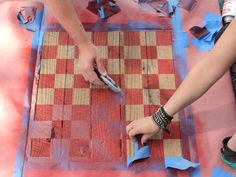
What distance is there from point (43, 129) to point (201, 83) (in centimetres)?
61

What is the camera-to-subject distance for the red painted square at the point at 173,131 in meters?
1.31

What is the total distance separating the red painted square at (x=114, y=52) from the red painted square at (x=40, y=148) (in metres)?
0.45

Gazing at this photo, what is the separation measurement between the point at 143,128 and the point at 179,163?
0.59 feet

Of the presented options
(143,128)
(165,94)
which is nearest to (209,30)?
(165,94)

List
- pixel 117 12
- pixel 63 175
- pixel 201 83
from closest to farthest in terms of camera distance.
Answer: pixel 201 83 < pixel 63 175 < pixel 117 12

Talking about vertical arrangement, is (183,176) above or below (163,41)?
below

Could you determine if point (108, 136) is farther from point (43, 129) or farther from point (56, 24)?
point (56, 24)

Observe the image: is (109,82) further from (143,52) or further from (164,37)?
(164,37)

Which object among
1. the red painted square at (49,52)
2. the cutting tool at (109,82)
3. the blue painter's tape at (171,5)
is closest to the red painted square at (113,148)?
the cutting tool at (109,82)

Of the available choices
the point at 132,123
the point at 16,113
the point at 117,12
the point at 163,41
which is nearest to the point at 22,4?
the point at 117,12

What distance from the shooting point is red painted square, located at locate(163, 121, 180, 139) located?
131cm

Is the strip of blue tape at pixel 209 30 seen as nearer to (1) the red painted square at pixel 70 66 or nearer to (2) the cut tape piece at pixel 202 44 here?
(2) the cut tape piece at pixel 202 44

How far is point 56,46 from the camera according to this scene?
4.91ft

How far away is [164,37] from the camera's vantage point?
154 centimetres
